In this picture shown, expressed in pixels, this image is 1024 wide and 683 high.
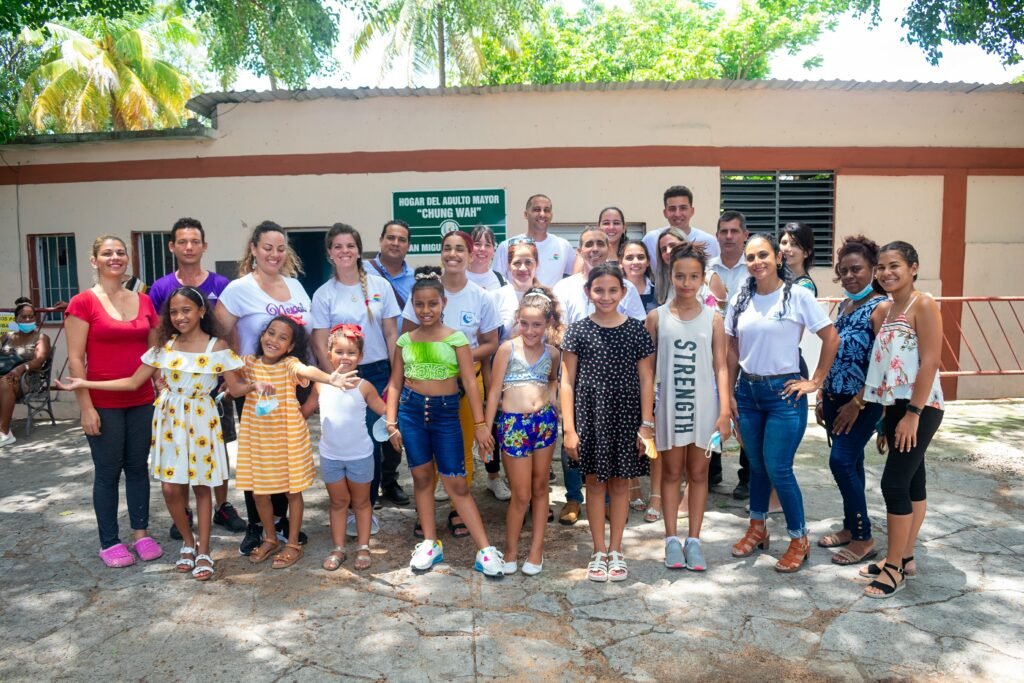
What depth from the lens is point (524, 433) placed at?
3797 millimetres

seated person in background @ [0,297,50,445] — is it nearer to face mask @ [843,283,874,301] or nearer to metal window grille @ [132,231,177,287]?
metal window grille @ [132,231,177,287]

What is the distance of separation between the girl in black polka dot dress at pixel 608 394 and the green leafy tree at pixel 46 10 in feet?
24.5

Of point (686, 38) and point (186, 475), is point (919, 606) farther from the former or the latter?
point (686, 38)

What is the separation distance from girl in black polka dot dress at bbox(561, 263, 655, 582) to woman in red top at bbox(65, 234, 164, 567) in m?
2.22

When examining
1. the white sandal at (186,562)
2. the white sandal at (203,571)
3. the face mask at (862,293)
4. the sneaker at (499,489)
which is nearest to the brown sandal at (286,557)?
the white sandal at (203,571)

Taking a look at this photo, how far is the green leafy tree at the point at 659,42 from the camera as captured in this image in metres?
→ 21.8

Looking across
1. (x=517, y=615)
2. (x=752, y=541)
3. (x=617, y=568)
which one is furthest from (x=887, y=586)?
(x=517, y=615)

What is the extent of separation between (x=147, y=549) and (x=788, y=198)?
26.2 ft

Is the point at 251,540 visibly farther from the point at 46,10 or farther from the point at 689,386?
the point at 46,10

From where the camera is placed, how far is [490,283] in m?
4.83

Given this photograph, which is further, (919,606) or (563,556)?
(563,556)

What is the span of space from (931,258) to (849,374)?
6.53m

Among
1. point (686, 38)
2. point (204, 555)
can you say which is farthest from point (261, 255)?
point (686, 38)

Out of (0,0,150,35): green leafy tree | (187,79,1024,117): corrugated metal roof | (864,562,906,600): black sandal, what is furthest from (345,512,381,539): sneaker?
(0,0,150,35): green leafy tree
